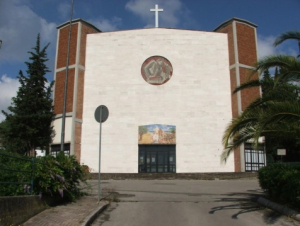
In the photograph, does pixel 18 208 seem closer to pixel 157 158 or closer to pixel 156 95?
pixel 157 158

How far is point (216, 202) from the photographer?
10.8 metres

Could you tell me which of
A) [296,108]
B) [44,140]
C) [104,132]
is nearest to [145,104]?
[104,132]

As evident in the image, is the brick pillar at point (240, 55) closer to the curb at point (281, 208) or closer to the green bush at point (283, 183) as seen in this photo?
the green bush at point (283, 183)

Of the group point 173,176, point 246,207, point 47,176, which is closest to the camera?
point 47,176

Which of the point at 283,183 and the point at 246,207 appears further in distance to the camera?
the point at 246,207

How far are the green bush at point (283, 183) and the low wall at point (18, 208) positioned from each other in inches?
239

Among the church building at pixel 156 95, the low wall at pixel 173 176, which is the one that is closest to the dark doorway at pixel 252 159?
the church building at pixel 156 95

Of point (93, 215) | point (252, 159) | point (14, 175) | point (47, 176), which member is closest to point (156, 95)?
point (252, 159)

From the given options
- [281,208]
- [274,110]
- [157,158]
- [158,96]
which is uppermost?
[158,96]

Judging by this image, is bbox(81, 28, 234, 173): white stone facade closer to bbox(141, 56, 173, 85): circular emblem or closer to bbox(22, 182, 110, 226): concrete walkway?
bbox(141, 56, 173, 85): circular emblem

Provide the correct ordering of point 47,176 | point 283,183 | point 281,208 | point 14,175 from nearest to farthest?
Result: point 14,175 → point 47,176 → point 281,208 → point 283,183

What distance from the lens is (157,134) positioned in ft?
97.9

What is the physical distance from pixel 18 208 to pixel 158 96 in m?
24.5

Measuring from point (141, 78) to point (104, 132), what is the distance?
6090mm
